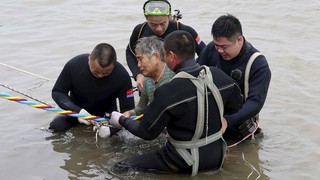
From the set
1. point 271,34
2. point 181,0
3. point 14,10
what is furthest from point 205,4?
point 14,10

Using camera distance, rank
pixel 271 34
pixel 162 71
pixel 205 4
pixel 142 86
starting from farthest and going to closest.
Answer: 1. pixel 205 4
2. pixel 271 34
3. pixel 142 86
4. pixel 162 71

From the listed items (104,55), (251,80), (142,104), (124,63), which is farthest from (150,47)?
(124,63)

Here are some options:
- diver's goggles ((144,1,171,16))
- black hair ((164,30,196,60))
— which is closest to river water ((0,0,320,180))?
black hair ((164,30,196,60))

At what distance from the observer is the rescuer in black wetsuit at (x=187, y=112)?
4133mm

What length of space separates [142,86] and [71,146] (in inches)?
39.5

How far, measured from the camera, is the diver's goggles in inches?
224

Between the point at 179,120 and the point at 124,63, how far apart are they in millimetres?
4536

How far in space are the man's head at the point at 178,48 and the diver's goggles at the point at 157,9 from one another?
61.1 inches

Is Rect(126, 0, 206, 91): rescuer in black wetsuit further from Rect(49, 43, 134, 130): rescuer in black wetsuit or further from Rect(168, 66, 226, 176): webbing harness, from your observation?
Rect(168, 66, 226, 176): webbing harness

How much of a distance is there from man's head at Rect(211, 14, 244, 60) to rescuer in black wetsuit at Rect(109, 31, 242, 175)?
46 centimetres

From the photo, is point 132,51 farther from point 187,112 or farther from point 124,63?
point 124,63

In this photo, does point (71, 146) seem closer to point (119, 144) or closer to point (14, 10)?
point (119, 144)

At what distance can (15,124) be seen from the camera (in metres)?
6.23

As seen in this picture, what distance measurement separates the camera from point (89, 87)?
5.52m
